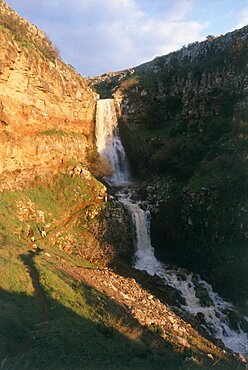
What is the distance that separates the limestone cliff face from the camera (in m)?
21.4

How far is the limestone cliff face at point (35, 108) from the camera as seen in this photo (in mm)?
21438

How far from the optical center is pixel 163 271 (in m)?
20.7

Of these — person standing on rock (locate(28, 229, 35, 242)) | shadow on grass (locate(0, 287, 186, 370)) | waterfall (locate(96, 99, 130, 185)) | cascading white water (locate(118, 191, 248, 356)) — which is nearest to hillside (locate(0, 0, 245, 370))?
shadow on grass (locate(0, 287, 186, 370))

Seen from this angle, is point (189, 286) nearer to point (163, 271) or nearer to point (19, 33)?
point (163, 271)

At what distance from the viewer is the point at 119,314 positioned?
12.3 m

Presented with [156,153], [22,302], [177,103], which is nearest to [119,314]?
[22,302]

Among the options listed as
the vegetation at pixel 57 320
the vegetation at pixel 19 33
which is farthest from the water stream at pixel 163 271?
the vegetation at pixel 19 33

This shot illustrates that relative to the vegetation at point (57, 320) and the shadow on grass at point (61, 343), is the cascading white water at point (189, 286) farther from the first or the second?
the shadow on grass at point (61, 343)

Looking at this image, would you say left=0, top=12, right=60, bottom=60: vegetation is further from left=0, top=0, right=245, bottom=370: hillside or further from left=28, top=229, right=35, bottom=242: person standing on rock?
left=28, top=229, right=35, bottom=242: person standing on rock

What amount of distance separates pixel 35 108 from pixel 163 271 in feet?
47.0

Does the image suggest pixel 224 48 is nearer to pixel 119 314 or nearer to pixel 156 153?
pixel 156 153

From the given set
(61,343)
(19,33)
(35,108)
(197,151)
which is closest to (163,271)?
(197,151)

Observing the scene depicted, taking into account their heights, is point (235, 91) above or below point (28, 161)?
above

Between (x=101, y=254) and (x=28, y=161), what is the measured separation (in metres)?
8.13
